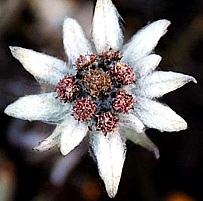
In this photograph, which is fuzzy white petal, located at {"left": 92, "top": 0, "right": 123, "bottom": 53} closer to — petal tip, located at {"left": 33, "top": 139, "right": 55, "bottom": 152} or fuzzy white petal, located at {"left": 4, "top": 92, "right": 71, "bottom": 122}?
fuzzy white petal, located at {"left": 4, "top": 92, "right": 71, "bottom": 122}

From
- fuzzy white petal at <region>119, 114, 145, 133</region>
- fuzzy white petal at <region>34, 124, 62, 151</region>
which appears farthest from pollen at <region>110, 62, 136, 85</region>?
fuzzy white petal at <region>34, 124, 62, 151</region>

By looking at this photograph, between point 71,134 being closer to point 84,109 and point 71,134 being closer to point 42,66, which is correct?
point 84,109

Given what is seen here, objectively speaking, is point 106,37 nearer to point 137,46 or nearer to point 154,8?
point 137,46

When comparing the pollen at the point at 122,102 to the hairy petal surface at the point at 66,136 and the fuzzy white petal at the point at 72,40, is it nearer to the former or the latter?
the hairy petal surface at the point at 66,136

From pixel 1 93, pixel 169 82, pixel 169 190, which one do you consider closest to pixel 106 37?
pixel 169 82

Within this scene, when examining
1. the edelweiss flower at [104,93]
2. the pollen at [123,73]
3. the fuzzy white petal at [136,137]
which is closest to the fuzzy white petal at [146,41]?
the edelweiss flower at [104,93]
